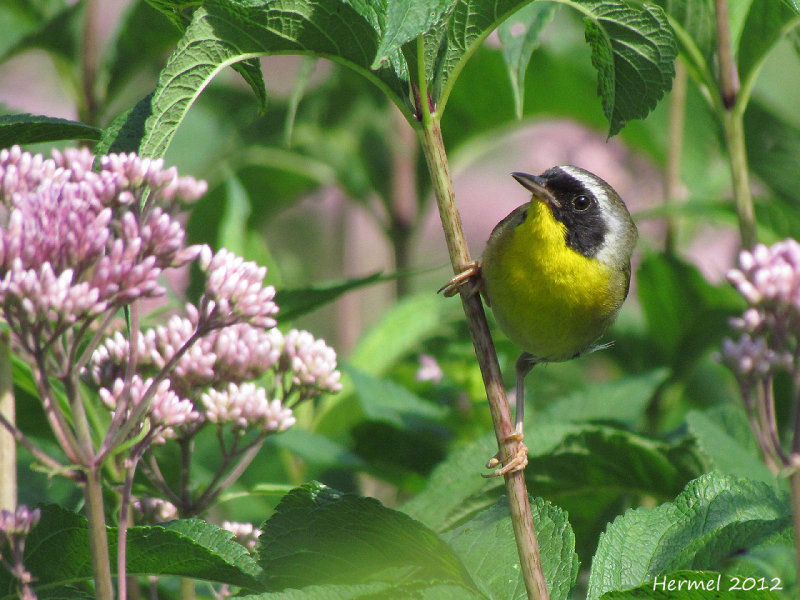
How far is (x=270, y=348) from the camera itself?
1.81 m

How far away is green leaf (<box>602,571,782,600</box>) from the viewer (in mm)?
1236

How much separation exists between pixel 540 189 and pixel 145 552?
1441 mm

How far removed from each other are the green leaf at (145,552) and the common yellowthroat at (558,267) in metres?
1.02

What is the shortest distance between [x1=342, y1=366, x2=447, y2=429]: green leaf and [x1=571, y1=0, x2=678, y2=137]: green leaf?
117 centimetres

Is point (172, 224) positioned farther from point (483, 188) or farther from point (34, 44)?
point (483, 188)

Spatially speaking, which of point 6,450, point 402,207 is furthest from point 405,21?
point 402,207

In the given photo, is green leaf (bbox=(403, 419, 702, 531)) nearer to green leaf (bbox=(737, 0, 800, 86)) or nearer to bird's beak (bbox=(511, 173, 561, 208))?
bird's beak (bbox=(511, 173, 561, 208))

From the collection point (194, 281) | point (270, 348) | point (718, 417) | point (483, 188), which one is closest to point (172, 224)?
point (270, 348)

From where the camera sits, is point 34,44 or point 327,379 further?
point 34,44

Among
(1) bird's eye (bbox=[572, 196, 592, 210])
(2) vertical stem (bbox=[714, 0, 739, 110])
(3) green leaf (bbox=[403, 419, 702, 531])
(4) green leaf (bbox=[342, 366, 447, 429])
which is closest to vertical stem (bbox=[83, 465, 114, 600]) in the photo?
(3) green leaf (bbox=[403, 419, 702, 531])

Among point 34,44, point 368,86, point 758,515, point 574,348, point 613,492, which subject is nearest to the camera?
point 758,515

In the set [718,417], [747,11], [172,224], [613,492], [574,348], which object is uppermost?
[747,11]

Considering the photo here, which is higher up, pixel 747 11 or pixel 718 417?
pixel 747 11

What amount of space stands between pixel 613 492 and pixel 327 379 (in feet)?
2.98
